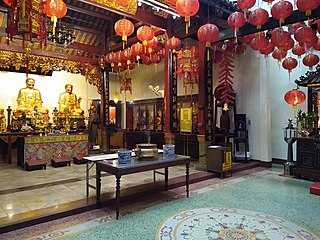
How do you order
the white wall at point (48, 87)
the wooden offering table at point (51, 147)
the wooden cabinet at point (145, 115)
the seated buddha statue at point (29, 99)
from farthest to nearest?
1. the wooden cabinet at point (145, 115)
2. the white wall at point (48, 87)
3. the seated buddha statue at point (29, 99)
4. the wooden offering table at point (51, 147)

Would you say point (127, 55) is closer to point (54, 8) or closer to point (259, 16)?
point (54, 8)

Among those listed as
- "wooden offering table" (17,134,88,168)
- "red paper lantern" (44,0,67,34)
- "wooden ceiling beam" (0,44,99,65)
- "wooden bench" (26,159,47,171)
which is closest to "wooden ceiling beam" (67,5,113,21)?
"wooden ceiling beam" (0,44,99,65)

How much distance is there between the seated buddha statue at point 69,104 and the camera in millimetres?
8629

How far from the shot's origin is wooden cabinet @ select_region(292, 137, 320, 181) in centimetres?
486

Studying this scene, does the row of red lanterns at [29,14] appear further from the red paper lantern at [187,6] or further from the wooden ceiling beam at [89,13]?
the wooden ceiling beam at [89,13]

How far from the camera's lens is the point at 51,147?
21.2ft

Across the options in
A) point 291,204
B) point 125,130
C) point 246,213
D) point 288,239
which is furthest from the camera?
point 125,130

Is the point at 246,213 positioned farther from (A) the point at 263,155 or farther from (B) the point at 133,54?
(B) the point at 133,54

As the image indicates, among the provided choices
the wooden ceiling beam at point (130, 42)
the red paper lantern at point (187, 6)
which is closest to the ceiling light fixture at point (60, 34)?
the wooden ceiling beam at point (130, 42)

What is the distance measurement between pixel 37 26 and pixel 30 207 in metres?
2.61

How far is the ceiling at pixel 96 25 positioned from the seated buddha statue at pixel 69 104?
189 cm

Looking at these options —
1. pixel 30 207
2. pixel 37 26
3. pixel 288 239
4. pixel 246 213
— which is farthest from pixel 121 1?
pixel 288 239

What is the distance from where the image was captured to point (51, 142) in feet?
21.2

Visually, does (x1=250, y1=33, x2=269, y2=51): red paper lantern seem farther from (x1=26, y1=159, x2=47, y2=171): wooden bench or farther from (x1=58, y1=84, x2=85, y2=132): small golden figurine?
(x1=58, y1=84, x2=85, y2=132): small golden figurine
